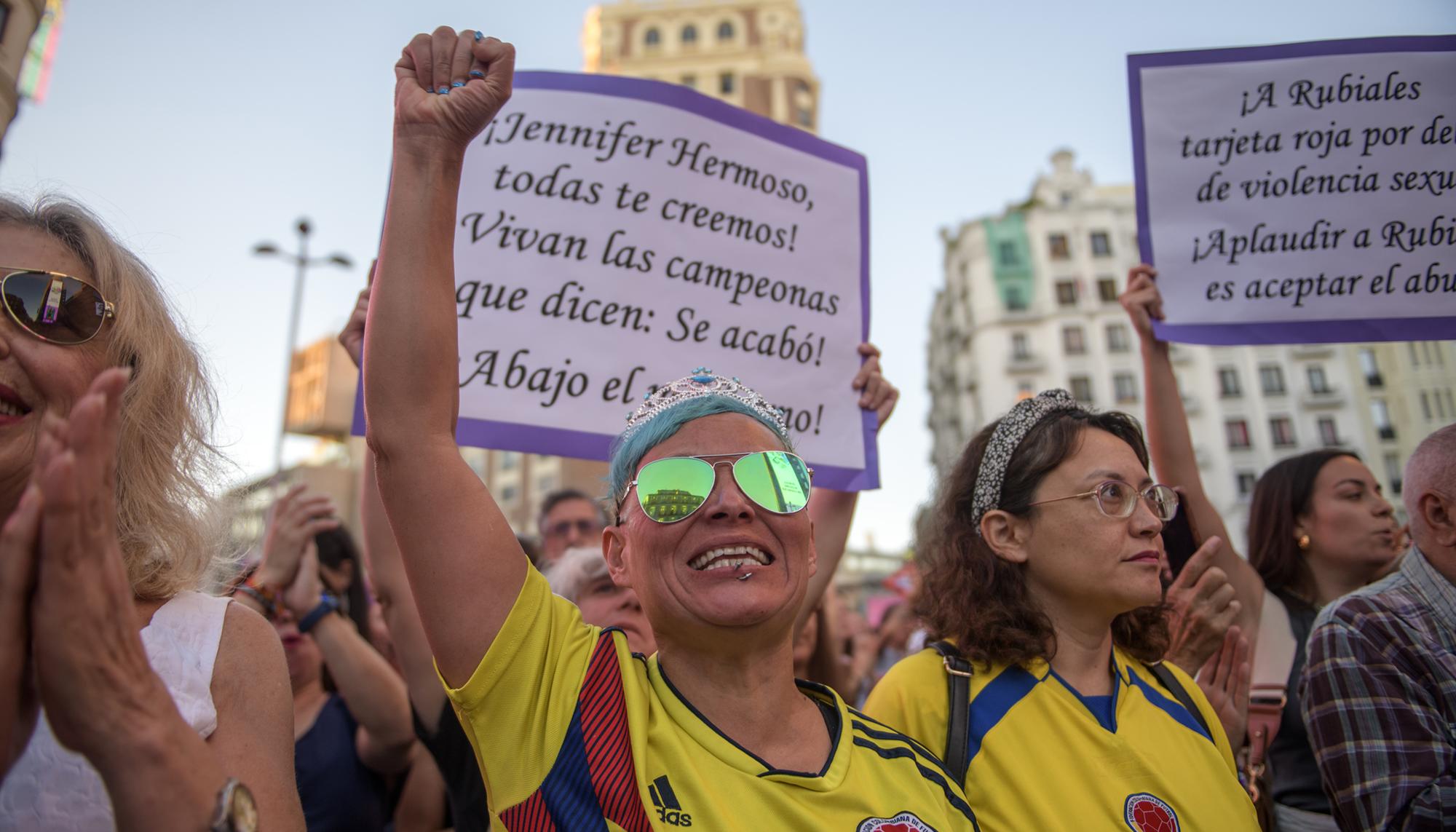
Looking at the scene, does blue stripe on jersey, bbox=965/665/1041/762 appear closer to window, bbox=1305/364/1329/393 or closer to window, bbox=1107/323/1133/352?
window, bbox=1107/323/1133/352

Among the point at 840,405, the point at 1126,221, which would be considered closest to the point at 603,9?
the point at 1126,221

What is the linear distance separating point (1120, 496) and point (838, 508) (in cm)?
96

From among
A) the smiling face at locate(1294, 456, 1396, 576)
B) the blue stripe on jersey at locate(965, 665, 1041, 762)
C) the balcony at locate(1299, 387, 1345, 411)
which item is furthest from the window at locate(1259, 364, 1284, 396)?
the blue stripe on jersey at locate(965, 665, 1041, 762)

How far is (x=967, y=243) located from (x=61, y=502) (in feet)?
182

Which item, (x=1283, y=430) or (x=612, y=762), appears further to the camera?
(x=1283, y=430)

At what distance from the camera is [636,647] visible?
322 centimetres

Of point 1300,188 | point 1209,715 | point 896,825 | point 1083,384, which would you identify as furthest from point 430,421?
point 1083,384

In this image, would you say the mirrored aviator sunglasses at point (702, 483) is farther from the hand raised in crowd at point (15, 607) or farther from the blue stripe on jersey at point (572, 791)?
the hand raised in crowd at point (15, 607)

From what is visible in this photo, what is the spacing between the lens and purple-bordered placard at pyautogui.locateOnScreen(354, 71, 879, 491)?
3000 mm

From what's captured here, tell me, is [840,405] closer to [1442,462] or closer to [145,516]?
[1442,462]

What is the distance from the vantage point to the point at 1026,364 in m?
50.5

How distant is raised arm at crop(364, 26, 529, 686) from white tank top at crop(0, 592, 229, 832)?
0.37m

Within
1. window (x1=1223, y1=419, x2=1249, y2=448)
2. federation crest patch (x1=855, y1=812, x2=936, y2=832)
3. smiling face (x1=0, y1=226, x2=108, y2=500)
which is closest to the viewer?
smiling face (x1=0, y1=226, x2=108, y2=500)

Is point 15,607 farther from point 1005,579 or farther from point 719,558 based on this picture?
point 1005,579
